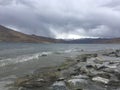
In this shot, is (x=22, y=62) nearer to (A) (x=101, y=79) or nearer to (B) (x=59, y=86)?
(A) (x=101, y=79)

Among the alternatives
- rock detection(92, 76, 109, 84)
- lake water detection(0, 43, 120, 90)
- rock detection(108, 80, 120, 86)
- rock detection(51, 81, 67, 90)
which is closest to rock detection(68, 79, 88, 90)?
rock detection(51, 81, 67, 90)

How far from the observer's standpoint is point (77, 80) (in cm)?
1811

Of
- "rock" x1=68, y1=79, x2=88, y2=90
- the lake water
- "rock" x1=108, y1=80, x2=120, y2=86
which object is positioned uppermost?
"rock" x1=68, y1=79, x2=88, y2=90

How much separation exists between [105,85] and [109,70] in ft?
13.2

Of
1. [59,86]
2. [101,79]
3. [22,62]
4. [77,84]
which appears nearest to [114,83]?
[101,79]

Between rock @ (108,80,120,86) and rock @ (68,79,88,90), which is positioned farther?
rock @ (108,80,120,86)

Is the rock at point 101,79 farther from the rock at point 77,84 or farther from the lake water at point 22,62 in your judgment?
the lake water at point 22,62

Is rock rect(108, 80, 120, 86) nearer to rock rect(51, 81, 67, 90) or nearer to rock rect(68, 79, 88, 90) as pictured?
rock rect(68, 79, 88, 90)

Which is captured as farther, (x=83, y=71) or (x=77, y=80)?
(x=83, y=71)

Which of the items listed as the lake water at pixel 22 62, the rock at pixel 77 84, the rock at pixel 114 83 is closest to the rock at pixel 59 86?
the rock at pixel 77 84

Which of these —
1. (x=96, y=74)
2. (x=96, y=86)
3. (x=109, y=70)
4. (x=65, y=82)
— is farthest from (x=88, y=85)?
(x=109, y=70)

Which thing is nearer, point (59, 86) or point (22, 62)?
point (59, 86)

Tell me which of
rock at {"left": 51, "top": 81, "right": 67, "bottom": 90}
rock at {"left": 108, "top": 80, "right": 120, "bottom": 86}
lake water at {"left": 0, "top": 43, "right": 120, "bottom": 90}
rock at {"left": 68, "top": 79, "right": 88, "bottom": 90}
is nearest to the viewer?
rock at {"left": 51, "top": 81, "right": 67, "bottom": 90}

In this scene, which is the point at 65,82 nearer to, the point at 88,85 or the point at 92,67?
the point at 88,85
